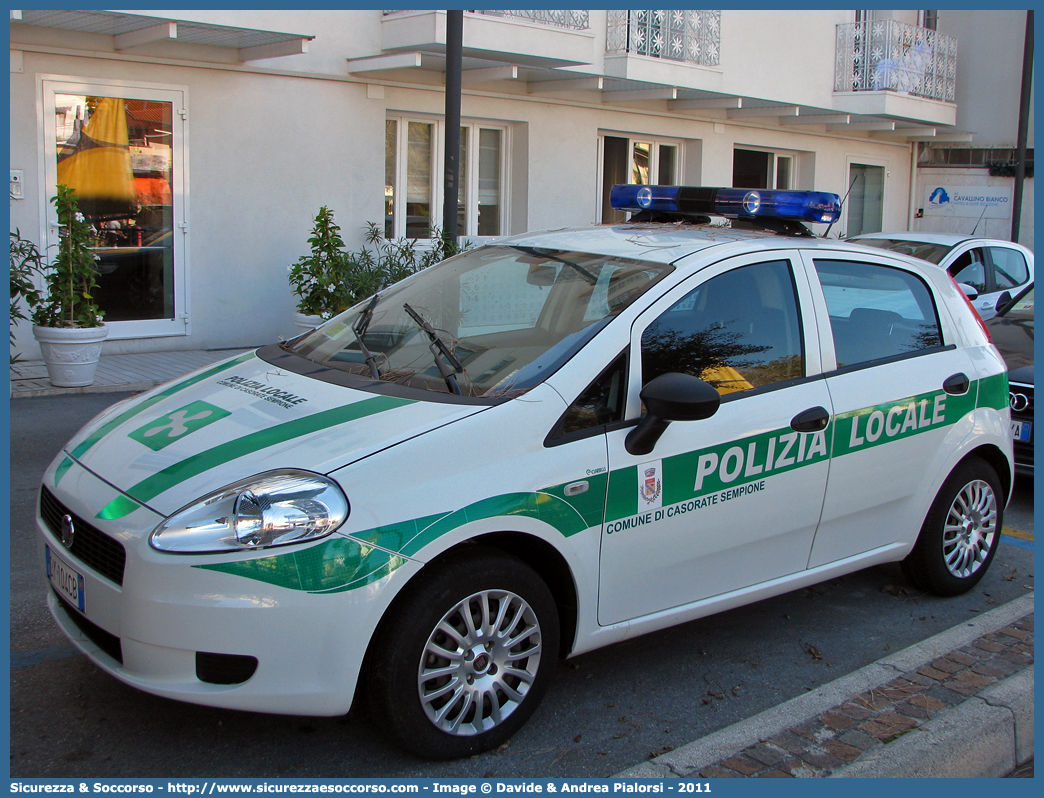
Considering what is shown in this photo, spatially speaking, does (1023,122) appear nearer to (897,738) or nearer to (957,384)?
(957,384)

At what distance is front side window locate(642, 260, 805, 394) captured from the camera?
3748mm

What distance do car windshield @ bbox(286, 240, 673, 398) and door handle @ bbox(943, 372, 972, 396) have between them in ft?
5.16

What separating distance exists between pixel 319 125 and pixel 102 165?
8.88 feet

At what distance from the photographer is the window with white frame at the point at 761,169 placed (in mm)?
18922

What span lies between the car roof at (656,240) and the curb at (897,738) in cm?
172

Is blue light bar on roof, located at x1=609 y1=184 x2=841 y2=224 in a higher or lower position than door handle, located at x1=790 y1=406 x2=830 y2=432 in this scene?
higher

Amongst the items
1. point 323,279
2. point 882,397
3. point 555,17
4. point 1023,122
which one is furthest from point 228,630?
point 1023,122

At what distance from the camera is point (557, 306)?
396 cm

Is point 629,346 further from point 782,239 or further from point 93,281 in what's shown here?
point 93,281

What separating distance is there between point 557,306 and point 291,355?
1135mm

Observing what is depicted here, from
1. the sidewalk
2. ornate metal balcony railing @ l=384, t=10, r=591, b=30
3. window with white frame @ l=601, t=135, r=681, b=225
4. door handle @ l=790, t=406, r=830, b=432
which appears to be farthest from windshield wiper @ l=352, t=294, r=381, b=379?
window with white frame @ l=601, t=135, r=681, b=225

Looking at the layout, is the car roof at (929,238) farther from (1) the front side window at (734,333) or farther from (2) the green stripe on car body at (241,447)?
(2) the green stripe on car body at (241,447)

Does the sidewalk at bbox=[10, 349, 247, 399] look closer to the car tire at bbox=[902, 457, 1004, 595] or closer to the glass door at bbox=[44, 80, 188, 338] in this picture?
the glass door at bbox=[44, 80, 188, 338]

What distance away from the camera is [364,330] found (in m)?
4.25
